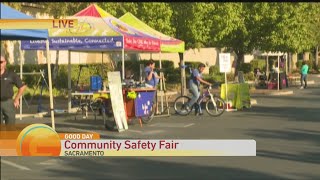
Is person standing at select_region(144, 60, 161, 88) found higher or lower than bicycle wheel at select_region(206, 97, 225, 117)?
higher

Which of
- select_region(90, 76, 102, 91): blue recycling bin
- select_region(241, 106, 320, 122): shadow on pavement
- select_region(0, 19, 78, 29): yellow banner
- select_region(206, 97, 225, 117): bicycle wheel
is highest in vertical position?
select_region(0, 19, 78, 29): yellow banner

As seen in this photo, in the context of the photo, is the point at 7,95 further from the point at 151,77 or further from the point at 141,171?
the point at 151,77

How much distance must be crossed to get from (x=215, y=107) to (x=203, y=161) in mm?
9120

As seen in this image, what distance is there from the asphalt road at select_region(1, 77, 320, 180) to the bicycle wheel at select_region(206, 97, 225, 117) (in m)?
2.12

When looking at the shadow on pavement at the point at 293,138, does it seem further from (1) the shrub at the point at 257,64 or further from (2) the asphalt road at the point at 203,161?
(1) the shrub at the point at 257,64

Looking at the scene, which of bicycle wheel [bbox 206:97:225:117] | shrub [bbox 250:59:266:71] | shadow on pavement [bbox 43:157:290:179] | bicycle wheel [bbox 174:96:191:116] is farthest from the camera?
shrub [bbox 250:59:266:71]

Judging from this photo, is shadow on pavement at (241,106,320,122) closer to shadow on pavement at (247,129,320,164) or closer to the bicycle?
the bicycle

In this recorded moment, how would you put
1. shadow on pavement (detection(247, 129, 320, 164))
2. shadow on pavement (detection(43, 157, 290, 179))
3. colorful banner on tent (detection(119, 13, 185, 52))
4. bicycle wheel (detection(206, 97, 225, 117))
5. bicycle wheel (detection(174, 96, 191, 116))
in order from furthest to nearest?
colorful banner on tent (detection(119, 13, 185, 52)) < bicycle wheel (detection(174, 96, 191, 116)) < bicycle wheel (detection(206, 97, 225, 117)) < shadow on pavement (detection(247, 129, 320, 164)) < shadow on pavement (detection(43, 157, 290, 179))

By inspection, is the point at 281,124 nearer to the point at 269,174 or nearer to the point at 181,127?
the point at 181,127

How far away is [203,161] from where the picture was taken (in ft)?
30.0

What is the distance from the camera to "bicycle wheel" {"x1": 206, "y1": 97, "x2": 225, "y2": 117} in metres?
18.2

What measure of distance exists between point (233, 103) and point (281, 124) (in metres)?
5.52

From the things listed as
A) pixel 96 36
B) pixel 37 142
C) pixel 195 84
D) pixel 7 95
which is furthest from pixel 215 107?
pixel 37 142

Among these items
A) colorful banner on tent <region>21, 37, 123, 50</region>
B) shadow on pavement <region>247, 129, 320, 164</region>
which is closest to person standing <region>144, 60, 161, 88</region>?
colorful banner on tent <region>21, 37, 123, 50</region>
